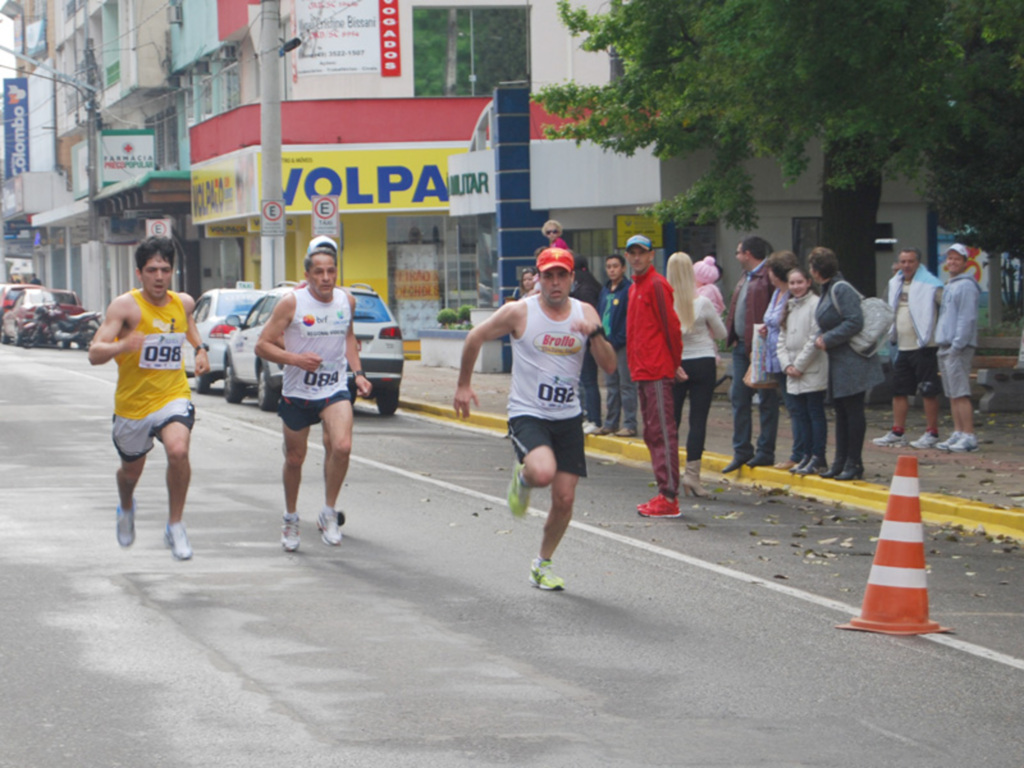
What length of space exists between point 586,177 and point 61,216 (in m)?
43.4

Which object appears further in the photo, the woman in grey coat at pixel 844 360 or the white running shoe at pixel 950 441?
the white running shoe at pixel 950 441

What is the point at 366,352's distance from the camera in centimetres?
2062

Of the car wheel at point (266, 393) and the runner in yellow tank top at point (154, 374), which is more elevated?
the runner in yellow tank top at point (154, 374)

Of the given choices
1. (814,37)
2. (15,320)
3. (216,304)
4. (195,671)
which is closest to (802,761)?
(195,671)

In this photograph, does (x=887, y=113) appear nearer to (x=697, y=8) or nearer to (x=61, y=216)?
(x=697, y=8)

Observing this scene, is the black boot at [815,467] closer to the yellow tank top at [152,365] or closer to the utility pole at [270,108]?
the yellow tank top at [152,365]

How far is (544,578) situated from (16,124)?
7714cm

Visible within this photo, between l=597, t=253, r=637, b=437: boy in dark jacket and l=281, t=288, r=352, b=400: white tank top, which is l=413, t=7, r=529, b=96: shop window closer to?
l=597, t=253, r=637, b=437: boy in dark jacket

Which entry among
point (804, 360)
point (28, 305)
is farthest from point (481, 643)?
point (28, 305)

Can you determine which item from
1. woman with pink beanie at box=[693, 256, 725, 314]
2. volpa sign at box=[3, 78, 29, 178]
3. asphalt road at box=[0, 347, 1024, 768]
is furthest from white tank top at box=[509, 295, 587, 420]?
volpa sign at box=[3, 78, 29, 178]

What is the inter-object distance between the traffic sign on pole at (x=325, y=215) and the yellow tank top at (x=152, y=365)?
54.4 ft

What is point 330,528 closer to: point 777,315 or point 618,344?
point 777,315

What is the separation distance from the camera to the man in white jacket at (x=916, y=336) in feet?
48.7

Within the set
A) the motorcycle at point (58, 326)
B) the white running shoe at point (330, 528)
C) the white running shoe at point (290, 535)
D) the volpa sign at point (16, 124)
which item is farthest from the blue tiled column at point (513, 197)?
the volpa sign at point (16, 124)
